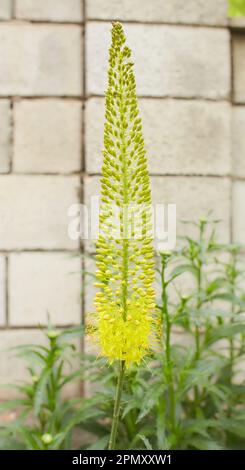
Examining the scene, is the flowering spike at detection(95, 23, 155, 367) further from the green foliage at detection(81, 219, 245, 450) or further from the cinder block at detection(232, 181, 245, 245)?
the cinder block at detection(232, 181, 245, 245)

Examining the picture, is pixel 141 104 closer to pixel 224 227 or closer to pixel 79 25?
pixel 79 25

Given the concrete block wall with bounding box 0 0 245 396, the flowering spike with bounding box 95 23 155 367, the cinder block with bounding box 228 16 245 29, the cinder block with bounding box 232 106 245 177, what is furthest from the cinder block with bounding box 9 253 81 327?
the flowering spike with bounding box 95 23 155 367

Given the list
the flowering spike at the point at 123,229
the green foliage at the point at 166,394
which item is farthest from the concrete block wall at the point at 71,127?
the flowering spike at the point at 123,229

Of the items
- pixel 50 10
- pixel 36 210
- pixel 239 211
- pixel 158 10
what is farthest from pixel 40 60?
pixel 239 211

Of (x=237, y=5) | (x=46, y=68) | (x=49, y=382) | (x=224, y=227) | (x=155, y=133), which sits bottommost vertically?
(x=49, y=382)

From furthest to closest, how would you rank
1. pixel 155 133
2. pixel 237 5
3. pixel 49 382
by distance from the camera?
pixel 237 5 < pixel 155 133 < pixel 49 382

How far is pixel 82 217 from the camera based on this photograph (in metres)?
2.69

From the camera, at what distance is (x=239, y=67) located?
278cm

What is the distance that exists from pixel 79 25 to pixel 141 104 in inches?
18.9

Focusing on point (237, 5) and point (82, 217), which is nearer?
point (82, 217)

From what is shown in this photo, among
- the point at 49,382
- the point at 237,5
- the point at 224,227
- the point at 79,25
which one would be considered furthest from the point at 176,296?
the point at 237,5

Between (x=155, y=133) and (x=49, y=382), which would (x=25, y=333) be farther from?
(x=155, y=133)
